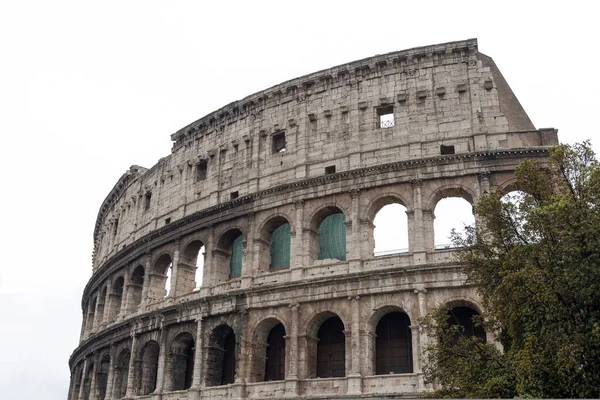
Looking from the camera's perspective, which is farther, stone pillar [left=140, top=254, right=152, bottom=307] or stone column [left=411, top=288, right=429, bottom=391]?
stone pillar [left=140, top=254, right=152, bottom=307]

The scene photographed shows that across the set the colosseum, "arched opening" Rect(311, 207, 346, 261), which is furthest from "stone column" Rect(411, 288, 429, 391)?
"arched opening" Rect(311, 207, 346, 261)

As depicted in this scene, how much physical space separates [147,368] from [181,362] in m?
2.14

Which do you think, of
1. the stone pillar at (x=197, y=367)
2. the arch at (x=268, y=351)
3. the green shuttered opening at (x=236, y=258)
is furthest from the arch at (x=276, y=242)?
the stone pillar at (x=197, y=367)

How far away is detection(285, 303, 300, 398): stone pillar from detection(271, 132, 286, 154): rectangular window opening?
6778 millimetres

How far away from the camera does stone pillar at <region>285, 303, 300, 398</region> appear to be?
2102 cm

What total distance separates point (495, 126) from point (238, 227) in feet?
33.4

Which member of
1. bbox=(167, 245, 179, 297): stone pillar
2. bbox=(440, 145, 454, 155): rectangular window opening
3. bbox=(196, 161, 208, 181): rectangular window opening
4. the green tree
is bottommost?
the green tree

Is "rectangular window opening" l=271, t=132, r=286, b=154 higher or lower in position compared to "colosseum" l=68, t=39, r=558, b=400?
higher

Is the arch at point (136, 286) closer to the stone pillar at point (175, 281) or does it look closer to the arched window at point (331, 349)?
the stone pillar at point (175, 281)

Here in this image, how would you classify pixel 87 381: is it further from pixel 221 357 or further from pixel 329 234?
pixel 329 234

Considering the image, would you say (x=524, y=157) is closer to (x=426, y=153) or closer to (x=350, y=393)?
(x=426, y=153)

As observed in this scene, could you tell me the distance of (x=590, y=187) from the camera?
12906 mm

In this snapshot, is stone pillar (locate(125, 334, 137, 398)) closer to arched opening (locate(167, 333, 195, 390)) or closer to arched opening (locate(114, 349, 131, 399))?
arched opening (locate(114, 349, 131, 399))

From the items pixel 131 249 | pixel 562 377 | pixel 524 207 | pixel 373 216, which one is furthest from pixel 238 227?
pixel 562 377
